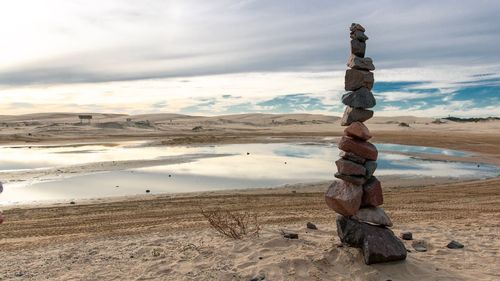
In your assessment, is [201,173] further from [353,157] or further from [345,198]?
[345,198]

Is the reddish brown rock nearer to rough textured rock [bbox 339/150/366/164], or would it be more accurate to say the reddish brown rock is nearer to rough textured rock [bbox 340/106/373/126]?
rough textured rock [bbox 340/106/373/126]

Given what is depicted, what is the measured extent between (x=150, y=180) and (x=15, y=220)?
1084 centimetres

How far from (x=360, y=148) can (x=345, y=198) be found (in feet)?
3.67

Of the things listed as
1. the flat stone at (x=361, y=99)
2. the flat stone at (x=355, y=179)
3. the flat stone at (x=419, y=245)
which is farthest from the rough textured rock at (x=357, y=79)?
the flat stone at (x=419, y=245)

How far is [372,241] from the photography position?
9.95m

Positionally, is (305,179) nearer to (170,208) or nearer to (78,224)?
(170,208)

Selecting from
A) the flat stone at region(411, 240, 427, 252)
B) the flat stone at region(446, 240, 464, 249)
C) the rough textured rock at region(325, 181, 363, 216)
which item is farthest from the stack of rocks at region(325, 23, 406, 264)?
the flat stone at region(446, 240, 464, 249)

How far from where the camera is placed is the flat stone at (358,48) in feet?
34.2

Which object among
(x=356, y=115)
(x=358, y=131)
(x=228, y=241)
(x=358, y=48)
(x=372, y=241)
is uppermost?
(x=358, y=48)

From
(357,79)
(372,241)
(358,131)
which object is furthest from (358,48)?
(372,241)

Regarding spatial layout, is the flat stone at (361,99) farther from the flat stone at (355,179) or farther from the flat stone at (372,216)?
the flat stone at (372,216)

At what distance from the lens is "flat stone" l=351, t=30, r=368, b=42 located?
10.4 m

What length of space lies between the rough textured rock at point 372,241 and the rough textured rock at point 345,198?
1.10ft

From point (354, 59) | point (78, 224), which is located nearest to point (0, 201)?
point (78, 224)
